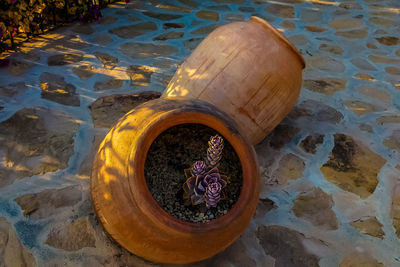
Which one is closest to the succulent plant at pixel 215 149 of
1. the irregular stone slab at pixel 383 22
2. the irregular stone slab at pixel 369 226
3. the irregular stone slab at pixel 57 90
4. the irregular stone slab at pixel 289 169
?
the irregular stone slab at pixel 289 169

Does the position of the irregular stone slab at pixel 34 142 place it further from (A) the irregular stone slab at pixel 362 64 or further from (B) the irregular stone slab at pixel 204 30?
(A) the irregular stone slab at pixel 362 64

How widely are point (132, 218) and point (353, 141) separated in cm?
241

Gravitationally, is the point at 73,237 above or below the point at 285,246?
above

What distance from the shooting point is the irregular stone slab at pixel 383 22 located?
5.81 metres

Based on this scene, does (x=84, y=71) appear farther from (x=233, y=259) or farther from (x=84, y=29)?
(x=233, y=259)

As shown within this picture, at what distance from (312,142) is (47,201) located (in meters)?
2.34

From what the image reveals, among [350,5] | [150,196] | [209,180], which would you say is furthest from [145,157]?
[350,5]

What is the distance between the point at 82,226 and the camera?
2.30m

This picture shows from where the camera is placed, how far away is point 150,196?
5.77 ft

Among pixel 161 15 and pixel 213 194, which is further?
pixel 161 15

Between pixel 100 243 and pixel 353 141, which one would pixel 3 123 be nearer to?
pixel 100 243

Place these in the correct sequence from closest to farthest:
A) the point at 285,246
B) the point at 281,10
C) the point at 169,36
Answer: the point at 285,246, the point at 169,36, the point at 281,10

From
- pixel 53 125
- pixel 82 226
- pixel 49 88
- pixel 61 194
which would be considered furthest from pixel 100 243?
pixel 49 88

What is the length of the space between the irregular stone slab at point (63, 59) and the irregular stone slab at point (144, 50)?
556mm
